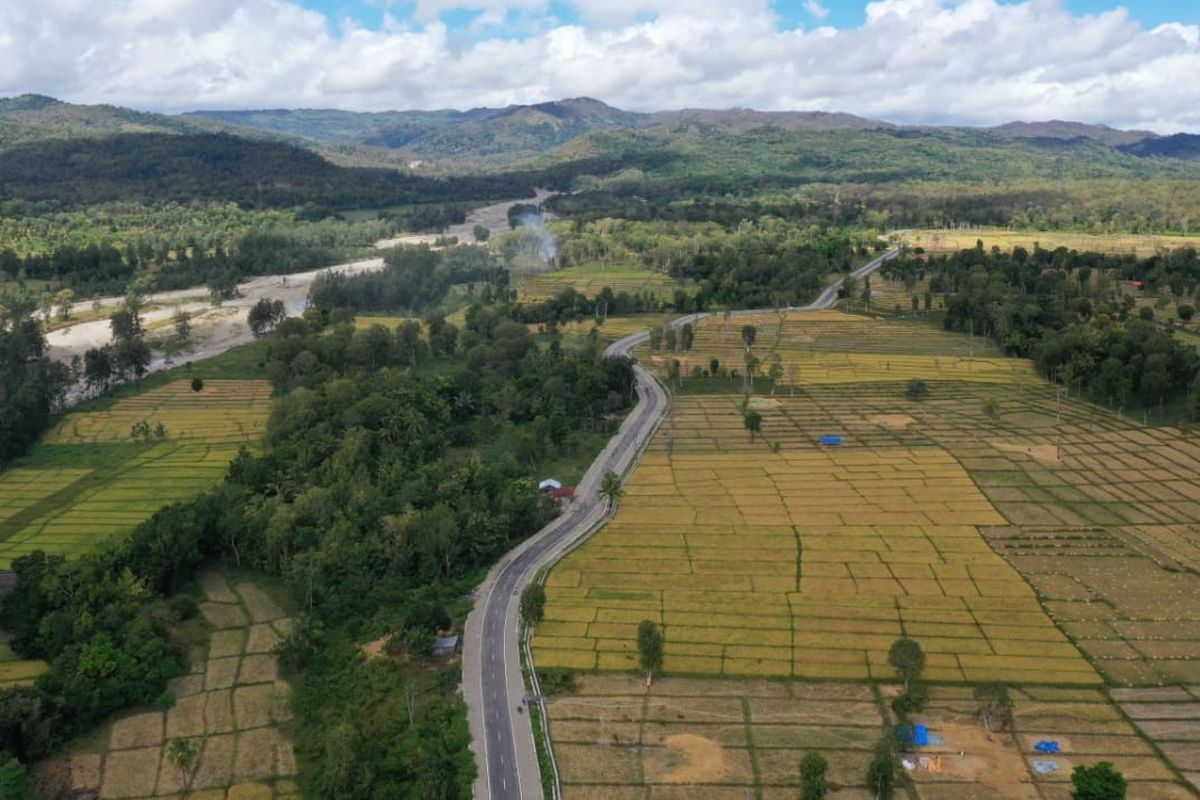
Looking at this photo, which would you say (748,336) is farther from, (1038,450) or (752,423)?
(1038,450)

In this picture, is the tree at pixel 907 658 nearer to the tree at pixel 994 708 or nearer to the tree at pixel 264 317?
the tree at pixel 994 708

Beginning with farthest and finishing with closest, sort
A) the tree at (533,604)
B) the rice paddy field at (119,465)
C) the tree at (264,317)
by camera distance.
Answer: the tree at (264,317)
the rice paddy field at (119,465)
the tree at (533,604)

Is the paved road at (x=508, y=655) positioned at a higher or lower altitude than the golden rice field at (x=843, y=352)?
lower

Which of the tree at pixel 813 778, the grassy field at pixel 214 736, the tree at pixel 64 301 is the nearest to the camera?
the tree at pixel 813 778

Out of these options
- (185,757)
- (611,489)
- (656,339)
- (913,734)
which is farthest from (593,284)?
(185,757)

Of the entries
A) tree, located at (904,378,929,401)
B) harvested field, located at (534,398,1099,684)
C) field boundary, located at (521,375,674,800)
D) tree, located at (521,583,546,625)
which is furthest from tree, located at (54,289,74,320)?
tree, located at (904,378,929,401)

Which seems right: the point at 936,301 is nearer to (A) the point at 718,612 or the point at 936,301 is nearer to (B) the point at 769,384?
(B) the point at 769,384

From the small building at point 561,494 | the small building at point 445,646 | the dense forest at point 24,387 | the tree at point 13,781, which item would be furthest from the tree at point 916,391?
the dense forest at point 24,387

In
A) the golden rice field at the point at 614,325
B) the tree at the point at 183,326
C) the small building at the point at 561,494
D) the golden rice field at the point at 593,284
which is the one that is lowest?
the small building at the point at 561,494
